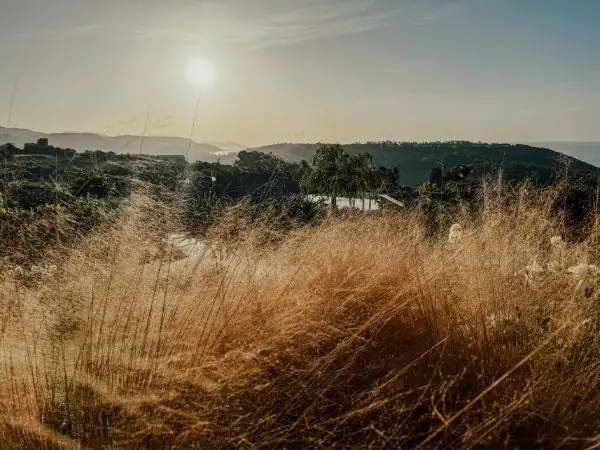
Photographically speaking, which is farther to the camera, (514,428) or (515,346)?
(515,346)

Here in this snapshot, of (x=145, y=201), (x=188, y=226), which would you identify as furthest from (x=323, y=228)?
(x=145, y=201)

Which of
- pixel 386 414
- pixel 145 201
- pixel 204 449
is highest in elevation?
pixel 145 201

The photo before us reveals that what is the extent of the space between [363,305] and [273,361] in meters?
0.70

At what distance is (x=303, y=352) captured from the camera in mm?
1977

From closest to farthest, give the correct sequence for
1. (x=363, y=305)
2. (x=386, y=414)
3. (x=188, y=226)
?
1. (x=386, y=414)
2. (x=363, y=305)
3. (x=188, y=226)

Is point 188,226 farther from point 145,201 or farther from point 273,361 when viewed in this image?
point 273,361

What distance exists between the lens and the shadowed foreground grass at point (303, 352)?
1499 mm

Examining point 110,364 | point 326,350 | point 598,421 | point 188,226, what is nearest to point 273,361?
point 326,350

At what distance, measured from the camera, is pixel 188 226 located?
3.71 meters

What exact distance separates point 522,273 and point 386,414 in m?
1.20

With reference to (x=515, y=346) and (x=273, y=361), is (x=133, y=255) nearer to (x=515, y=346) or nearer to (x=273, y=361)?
(x=273, y=361)

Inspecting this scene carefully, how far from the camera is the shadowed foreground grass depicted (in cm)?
150

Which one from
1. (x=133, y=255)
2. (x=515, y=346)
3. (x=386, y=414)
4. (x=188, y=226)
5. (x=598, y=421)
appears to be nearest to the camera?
(x=598, y=421)

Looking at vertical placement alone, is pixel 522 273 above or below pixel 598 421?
above
